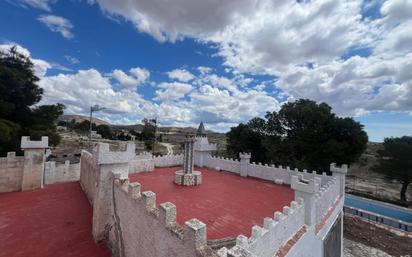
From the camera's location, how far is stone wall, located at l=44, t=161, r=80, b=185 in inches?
578

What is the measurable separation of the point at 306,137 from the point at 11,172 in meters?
23.9

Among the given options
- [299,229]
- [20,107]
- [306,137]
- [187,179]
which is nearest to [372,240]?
[306,137]

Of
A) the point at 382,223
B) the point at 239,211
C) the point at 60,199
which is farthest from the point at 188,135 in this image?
the point at 382,223

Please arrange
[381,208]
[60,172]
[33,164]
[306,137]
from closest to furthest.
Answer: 1. [33,164]
2. [60,172]
3. [306,137]
4. [381,208]

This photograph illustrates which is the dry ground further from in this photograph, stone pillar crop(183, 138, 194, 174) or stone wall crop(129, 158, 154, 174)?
stone wall crop(129, 158, 154, 174)

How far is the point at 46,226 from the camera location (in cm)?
836

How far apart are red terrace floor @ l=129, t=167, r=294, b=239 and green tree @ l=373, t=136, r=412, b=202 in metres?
24.2

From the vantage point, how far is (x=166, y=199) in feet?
30.3

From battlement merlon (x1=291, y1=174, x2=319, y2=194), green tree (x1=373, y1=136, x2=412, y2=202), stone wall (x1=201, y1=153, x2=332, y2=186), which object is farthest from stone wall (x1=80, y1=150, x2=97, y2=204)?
green tree (x1=373, y1=136, x2=412, y2=202)

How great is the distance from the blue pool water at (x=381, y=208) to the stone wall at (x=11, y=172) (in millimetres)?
33426

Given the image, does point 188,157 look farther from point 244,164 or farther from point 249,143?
point 249,143

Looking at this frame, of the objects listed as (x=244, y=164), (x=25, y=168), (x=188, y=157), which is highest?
(x=188, y=157)

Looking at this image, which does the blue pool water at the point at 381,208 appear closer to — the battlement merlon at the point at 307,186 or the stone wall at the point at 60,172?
the battlement merlon at the point at 307,186

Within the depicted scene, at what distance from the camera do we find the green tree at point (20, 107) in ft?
52.6
